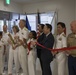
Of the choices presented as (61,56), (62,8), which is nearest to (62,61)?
(61,56)

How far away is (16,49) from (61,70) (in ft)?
4.89

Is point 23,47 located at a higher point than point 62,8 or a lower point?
lower

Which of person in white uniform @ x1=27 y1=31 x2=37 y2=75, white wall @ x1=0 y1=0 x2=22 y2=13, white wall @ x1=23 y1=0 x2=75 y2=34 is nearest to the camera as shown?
person in white uniform @ x1=27 y1=31 x2=37 y2=75

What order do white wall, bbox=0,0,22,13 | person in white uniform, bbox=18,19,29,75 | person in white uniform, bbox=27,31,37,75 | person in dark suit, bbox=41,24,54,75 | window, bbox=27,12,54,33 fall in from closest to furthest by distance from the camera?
person in dark suit, bbox=41,24,54,75 → person in white uniform, bbox=27,31,37,75 → person in white uniform, bbox=18,19,29,75 → white wall, bbox=0,0,22,13 → window, bbox=27,12,54,33

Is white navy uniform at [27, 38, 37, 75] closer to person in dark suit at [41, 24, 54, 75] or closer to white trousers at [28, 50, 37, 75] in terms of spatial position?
white trousers at [28, 50, 37, 75]

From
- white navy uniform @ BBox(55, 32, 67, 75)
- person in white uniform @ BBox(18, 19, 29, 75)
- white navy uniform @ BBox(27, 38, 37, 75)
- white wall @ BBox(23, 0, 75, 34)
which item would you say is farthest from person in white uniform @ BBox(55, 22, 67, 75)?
white wall @ BBox(23, 0, 75, 34)

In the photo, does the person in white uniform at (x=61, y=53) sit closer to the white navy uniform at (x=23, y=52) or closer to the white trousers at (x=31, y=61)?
the white trousers at (x=31, y=61)

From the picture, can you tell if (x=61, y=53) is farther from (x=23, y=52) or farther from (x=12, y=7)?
(x=12, y=7)

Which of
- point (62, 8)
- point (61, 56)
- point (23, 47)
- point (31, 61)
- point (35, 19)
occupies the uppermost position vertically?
point (62, 8)

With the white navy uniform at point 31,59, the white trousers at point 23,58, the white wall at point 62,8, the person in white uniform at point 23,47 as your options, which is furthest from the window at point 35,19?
the white navy uniform at point 31,59

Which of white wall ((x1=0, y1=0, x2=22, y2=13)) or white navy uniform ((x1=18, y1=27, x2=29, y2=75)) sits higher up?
white wall ((x1=0, y1=0, x2=22, y2=13))

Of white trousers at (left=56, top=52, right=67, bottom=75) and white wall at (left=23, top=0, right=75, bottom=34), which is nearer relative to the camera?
white trousers at (left=56, top=52, right=67, bottom=75)

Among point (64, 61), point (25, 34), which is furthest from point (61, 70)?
point (25, 34)

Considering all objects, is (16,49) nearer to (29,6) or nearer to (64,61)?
(64,61)
